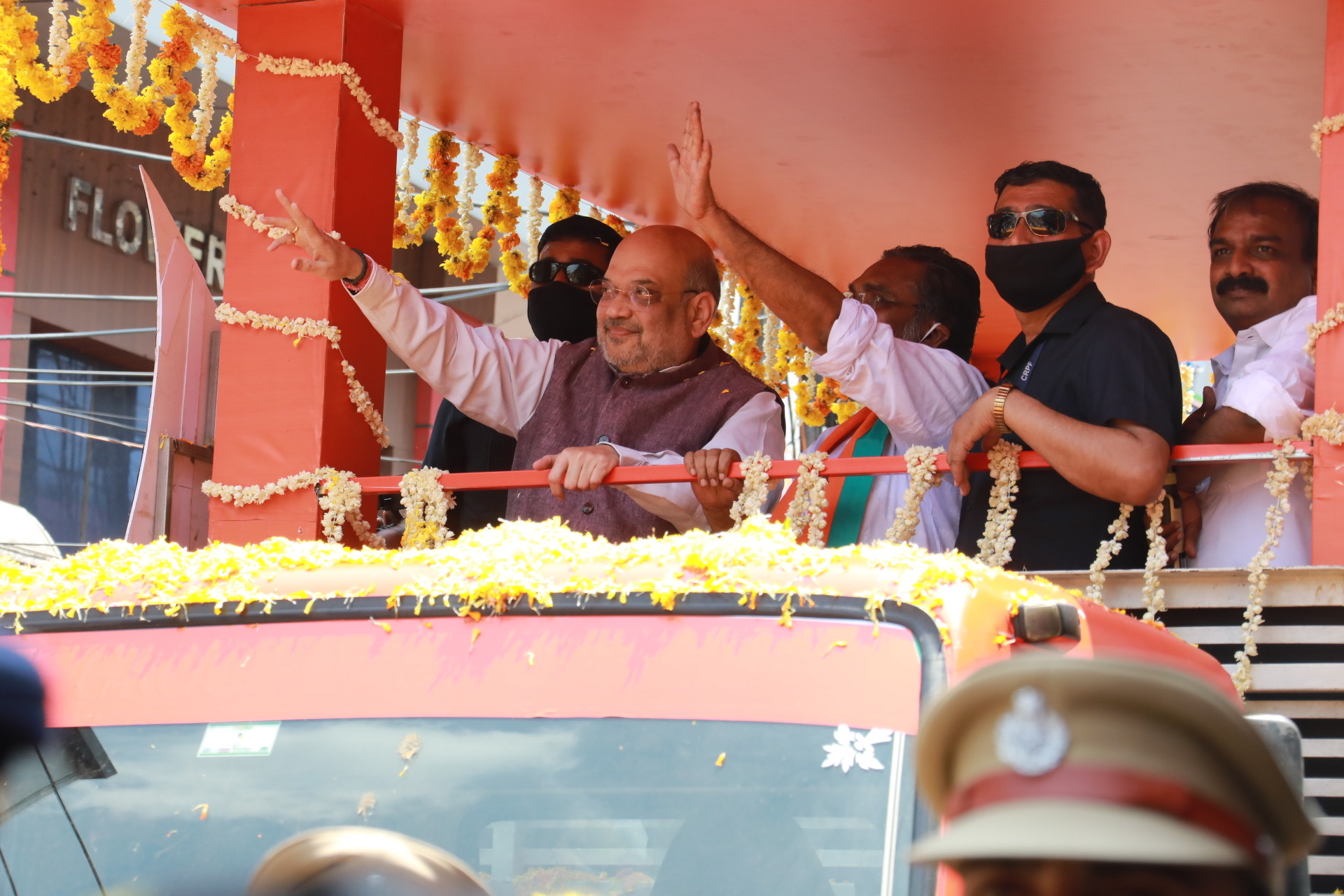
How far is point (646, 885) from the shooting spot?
5.69ft

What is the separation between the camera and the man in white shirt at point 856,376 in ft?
13.2

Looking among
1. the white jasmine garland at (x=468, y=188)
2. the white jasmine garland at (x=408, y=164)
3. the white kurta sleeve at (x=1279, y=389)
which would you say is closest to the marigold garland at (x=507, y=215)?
the white jasmine garland at (x=468, y=188)

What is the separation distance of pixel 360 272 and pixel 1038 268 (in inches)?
81.0

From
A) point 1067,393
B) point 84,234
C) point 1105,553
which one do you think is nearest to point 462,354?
point 1067,393

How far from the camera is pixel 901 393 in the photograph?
4082mm

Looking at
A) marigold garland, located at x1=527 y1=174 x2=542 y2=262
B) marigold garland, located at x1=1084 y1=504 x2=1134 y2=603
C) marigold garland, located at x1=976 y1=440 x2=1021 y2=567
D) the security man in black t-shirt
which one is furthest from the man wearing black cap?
marigold garland, located at x1=1084 y1=504 x2=1134 y2=603

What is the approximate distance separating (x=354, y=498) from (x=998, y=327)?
5.27 meters

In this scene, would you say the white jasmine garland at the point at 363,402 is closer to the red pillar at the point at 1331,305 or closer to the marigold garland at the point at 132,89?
the marigold garland at the point at 132,89

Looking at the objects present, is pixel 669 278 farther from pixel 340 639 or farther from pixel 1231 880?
pixel 1231 880

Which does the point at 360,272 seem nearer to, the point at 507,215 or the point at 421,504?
the point at 421,504

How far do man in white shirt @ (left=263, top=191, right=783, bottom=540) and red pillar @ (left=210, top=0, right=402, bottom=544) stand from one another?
0.18 metres

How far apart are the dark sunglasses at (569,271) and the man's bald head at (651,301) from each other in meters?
0.52

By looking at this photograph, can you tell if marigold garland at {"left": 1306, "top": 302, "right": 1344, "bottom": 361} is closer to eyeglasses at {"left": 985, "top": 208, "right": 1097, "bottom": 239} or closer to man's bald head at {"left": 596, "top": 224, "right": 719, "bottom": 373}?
eyeglasses at {"left": 985, "top": 208, "right": 1097, "bottom": 239}

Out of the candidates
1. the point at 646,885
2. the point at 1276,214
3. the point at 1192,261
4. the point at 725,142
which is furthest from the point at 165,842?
the point at 1192,261
